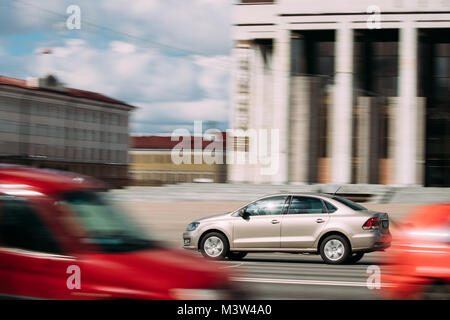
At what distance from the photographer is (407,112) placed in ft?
164

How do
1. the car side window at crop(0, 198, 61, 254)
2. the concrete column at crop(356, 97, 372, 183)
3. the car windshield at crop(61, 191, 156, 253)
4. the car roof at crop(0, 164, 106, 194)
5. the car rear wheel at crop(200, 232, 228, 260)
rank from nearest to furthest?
1. the car side window at crop(0, 198, 61, 254)
2. the car windshield at crop(61, 191, 156, 253)
3. the car roof at crop(0, 164, 106, 194)
4. the car rear wheel at crop(200, 232, 228, 260)
5. the concrete column at crop(356, 97, 372, 183)

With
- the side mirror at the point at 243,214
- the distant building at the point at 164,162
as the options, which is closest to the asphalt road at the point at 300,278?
the side mirror at the point at 243,214

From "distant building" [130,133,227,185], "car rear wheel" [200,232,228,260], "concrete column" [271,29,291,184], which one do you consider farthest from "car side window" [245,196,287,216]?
"distant building" [130,133,227,185]

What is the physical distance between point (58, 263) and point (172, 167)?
107m

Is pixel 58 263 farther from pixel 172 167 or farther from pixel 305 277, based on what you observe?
pixel 172 167

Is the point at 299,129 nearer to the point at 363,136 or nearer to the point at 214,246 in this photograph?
the point at 363,136

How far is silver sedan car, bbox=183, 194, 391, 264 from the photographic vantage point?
1603 centimetres

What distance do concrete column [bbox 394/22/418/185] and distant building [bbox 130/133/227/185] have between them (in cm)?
4833

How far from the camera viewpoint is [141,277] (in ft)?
18.8

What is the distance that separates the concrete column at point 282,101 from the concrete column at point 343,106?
11.1 feet

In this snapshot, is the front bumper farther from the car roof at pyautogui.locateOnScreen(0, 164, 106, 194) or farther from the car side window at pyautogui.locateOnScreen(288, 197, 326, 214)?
the car roof at pyautogui.locateOnScreen(0, 164, 106, 194)

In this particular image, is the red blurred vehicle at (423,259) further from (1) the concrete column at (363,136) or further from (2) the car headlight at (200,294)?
(1) the concrete column at (363,136)

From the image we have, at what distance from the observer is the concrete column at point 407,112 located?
1954 inches
